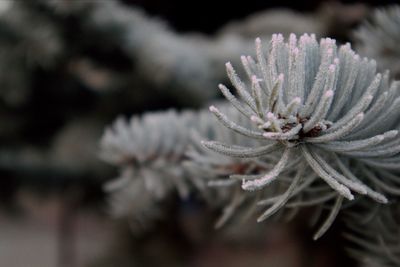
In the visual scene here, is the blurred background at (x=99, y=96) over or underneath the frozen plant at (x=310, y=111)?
over

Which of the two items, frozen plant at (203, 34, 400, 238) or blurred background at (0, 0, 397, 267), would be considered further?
blurred background at (0, 0, 397, 267)

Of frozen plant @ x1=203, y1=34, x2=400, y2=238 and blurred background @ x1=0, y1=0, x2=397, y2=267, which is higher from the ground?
blurred background @ x1=0, y1=0, x2=397, y2=267

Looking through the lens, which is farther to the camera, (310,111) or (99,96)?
(99,96)

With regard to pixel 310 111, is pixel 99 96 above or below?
above

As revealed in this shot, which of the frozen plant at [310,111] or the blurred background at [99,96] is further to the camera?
the blurred background at [99,96]
